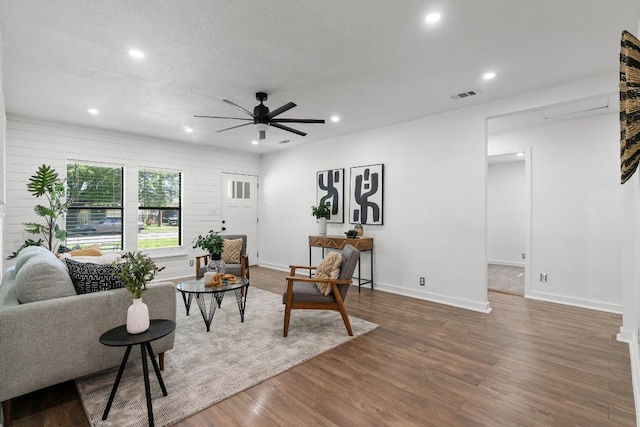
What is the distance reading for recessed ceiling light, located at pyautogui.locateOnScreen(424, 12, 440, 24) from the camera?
2.31 m

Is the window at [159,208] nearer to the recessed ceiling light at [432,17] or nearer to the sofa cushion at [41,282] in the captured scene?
the sofa cushion at [41,282]

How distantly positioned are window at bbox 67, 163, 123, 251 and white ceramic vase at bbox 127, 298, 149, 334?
14.1ft

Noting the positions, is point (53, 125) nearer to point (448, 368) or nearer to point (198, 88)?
point (198, 88)

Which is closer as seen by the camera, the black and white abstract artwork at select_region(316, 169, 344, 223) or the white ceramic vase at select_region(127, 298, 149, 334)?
the white ceramic vase at select_region(127, 298, 149, 334)

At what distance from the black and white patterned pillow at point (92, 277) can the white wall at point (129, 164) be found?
3.39 m

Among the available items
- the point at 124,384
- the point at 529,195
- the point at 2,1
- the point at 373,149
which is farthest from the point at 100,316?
the point at 529,195

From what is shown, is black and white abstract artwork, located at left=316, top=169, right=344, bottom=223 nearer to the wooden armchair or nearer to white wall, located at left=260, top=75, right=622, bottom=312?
white wall, located at left=260, top=75, right=622, bottom=312

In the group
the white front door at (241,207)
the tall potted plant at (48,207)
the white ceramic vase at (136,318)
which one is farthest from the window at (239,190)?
the white ceramic vase at (136,318)

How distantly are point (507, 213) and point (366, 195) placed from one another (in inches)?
165

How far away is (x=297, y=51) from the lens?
2.86 metres

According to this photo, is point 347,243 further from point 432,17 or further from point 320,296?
point 432,17

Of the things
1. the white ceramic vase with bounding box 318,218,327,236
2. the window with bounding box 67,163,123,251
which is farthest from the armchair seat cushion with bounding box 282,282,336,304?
Result: the window with bounding box 67,163,123,251

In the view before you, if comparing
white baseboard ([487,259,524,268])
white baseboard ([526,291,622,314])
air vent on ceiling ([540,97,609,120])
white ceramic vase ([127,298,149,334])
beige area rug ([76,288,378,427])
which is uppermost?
air vent on ceiling ([540,97,609,120])

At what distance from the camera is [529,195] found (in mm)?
4961
